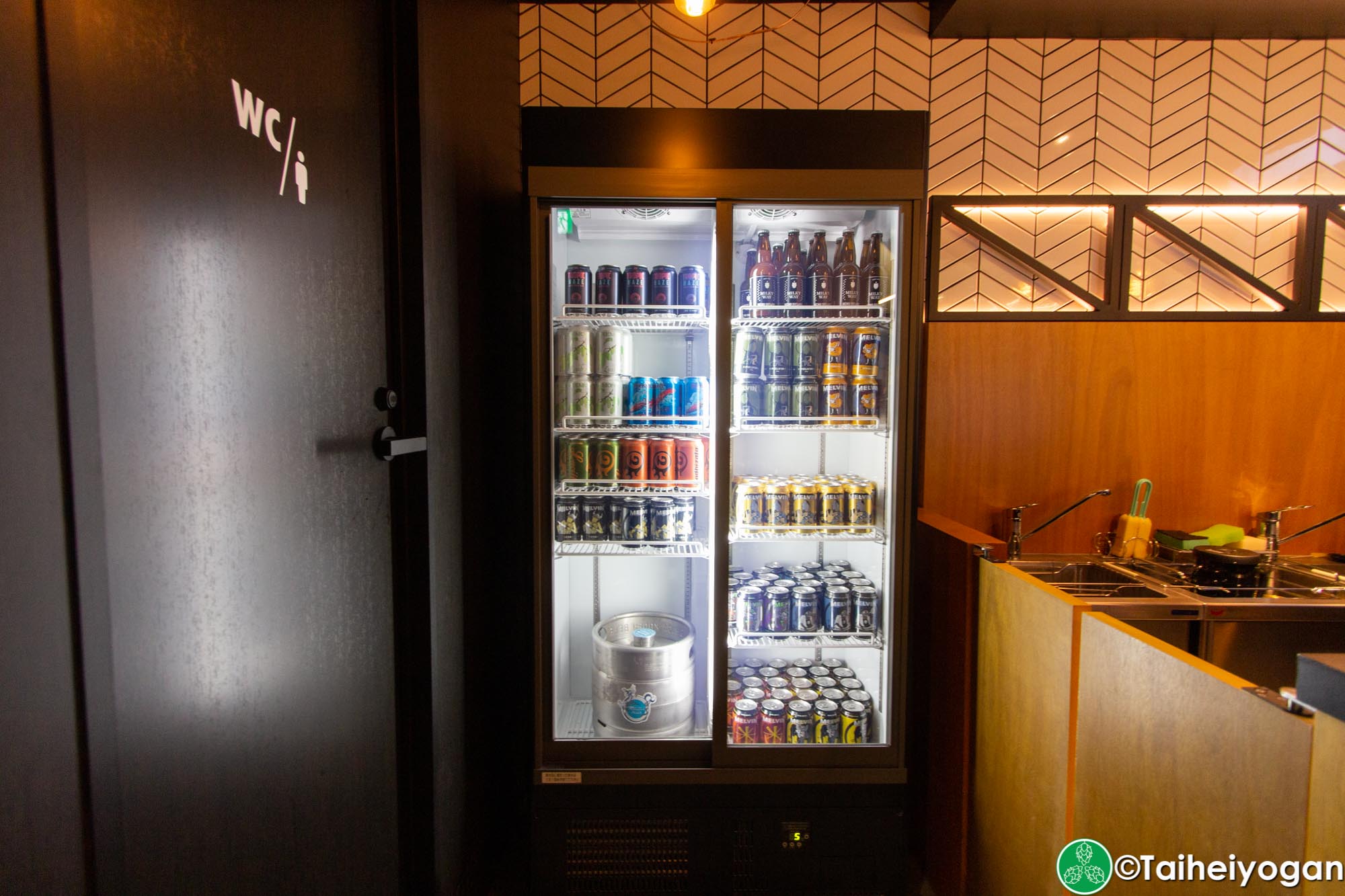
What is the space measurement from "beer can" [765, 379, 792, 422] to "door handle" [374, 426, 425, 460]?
3.45ft

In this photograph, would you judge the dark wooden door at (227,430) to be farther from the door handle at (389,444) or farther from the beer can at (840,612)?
the beer can at (840,612)

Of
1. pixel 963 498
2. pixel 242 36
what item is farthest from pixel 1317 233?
pixel 242 36

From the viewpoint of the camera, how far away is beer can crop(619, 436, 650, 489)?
1.93m

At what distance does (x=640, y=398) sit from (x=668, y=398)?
86mm

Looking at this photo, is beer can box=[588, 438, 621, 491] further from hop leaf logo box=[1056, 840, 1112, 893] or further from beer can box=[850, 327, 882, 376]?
hop leaf logo box=[1056, 840, 1112, 893]

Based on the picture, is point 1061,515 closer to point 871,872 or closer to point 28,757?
point 871,872

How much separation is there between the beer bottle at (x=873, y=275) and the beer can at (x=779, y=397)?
333 millimetres

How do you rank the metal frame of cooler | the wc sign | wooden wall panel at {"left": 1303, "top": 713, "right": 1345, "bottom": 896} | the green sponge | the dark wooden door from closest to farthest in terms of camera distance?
the dark wooden door, wooden wall panel at {"left": 1303, "top": 713, "right": 1345, "bottom": 896}, the wc sign, the metal frame of cooler, the green sponge

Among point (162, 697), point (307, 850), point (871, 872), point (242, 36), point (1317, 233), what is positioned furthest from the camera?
point (1317, 233)

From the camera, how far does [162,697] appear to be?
30.2 inches

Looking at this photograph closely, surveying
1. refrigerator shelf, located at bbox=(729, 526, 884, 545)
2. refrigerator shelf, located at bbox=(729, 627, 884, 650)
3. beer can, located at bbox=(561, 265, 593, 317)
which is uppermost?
beer can, located at bbox=(561, 265, 593, 317)

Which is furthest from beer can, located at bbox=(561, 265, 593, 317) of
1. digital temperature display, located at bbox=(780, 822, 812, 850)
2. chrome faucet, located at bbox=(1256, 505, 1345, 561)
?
chrome faucet, located at bbox=(1256, 505, 1345, 561)

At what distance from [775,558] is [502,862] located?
1.37 metres

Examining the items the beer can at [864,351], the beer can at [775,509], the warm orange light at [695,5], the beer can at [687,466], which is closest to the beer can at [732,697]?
the beer can at [775,509]
